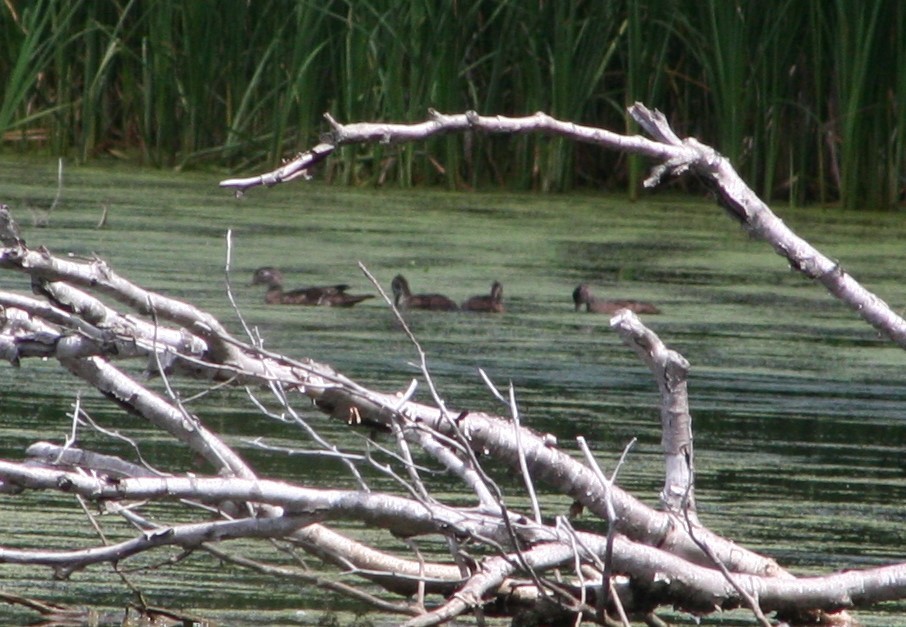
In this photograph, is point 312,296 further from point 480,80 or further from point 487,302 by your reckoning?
point 480,80

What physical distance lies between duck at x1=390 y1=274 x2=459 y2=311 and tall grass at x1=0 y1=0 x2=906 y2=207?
274 centimetres

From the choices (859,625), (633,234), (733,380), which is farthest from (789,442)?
(633,234)

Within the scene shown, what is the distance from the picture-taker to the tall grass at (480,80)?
858 cm

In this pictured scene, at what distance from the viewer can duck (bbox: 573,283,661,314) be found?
592 centimetres

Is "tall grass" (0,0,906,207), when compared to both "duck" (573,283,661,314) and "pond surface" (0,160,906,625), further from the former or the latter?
"duck" (573,283,661,314)

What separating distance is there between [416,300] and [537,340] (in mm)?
455

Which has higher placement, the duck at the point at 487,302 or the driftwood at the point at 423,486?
the driftwood at the point at 423,486

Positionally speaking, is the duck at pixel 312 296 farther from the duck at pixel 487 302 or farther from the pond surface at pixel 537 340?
the duck at pixel 487 302

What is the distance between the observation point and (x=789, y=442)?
4293mm

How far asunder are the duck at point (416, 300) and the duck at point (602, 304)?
34 cm

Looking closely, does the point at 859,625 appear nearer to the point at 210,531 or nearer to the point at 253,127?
the point at 210,531

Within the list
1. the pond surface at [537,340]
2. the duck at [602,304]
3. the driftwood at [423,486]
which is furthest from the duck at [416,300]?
the driftwood at [423,486]

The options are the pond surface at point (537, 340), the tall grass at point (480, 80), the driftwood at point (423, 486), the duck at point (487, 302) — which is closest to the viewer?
the driftwood at point (423, 486)

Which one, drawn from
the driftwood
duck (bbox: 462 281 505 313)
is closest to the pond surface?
duck (bbox: 462 281 505 313)
